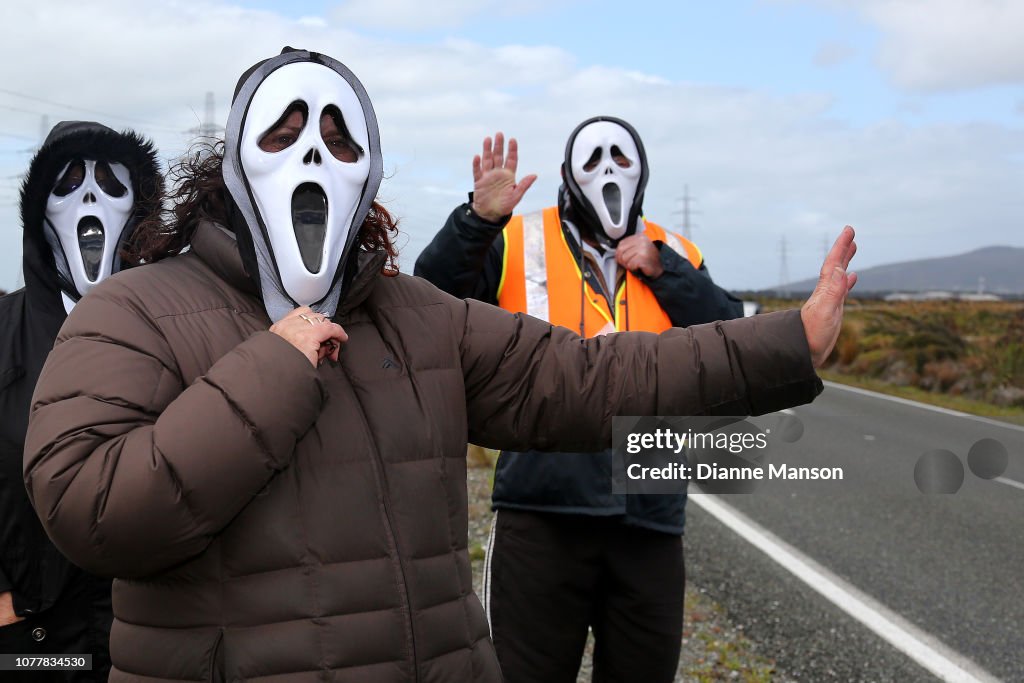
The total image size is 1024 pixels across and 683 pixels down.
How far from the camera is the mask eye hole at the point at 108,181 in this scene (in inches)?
139

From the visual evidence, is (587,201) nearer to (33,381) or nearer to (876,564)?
(33,381)

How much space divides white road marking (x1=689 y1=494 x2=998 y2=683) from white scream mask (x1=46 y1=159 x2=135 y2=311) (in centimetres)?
387

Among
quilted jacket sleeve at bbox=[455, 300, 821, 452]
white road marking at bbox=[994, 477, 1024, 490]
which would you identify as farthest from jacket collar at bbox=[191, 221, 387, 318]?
white road marking at bbox=[994, 477, 1024, 490]

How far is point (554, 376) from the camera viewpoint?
8.06 feet

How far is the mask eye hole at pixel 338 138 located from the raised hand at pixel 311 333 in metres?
0.43

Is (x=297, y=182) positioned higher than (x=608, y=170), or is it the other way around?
(x=608, y=170)

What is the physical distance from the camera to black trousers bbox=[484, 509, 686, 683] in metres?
3.56

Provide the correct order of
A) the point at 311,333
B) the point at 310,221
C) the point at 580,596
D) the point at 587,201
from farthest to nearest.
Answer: the point at 587,201, the point at 580,596, the point at 310,221, the point at 311,333

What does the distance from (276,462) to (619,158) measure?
250 centimetres

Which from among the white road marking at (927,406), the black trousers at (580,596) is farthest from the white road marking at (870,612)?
the white road marking at (927,406)

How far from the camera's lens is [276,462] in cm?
187

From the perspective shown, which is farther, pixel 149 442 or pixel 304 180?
pixel 304 180

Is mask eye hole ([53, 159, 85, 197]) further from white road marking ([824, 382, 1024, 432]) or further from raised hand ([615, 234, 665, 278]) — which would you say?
white road marking ([824, 382, 1024, 432])

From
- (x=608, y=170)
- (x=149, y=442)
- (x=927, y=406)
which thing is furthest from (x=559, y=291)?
(x=927, y=406)
